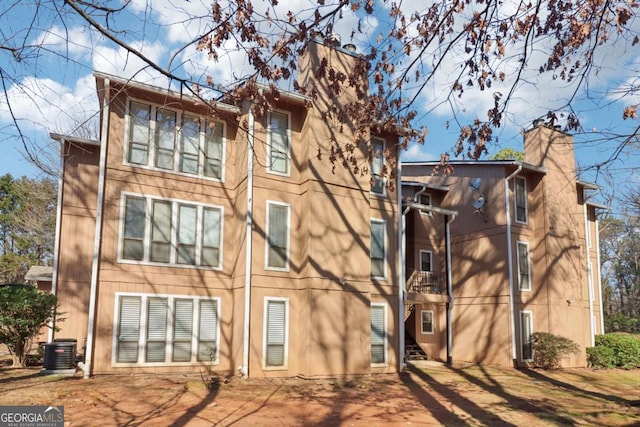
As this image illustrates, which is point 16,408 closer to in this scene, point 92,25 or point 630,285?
point 92,25

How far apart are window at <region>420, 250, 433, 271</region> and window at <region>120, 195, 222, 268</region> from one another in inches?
383

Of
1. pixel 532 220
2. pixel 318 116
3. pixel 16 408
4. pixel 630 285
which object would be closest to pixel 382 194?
pixel 318 116

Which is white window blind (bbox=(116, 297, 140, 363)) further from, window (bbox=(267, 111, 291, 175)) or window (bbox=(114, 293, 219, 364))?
window (bbox=(267, 111, 291, 175))

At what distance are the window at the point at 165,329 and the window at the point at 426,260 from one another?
32.6 feet

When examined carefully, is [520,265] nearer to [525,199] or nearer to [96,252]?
[525,199]

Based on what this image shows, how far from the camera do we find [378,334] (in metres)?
16.1

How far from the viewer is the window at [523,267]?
20172 mm

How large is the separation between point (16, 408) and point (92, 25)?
17.8 ft

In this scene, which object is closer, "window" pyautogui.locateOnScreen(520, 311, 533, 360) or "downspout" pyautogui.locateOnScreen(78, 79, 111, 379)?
"downspout" pyautogui.locateOnScreen(78, 79, 111, 379)

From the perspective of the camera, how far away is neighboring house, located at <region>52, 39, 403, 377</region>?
13695mm

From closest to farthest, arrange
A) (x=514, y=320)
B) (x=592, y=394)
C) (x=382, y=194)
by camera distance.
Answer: (x=592, y=394) → (x=382, y=194) → (x=514, y=320)

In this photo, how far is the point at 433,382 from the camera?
15156 millimetres

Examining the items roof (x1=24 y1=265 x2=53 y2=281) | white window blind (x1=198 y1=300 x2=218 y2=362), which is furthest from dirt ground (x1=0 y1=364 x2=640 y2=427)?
roof (x1=24 y1=265 x2=53 y2=281)

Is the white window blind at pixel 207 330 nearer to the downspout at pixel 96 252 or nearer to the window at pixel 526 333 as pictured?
the downspout at pixel 96 252
